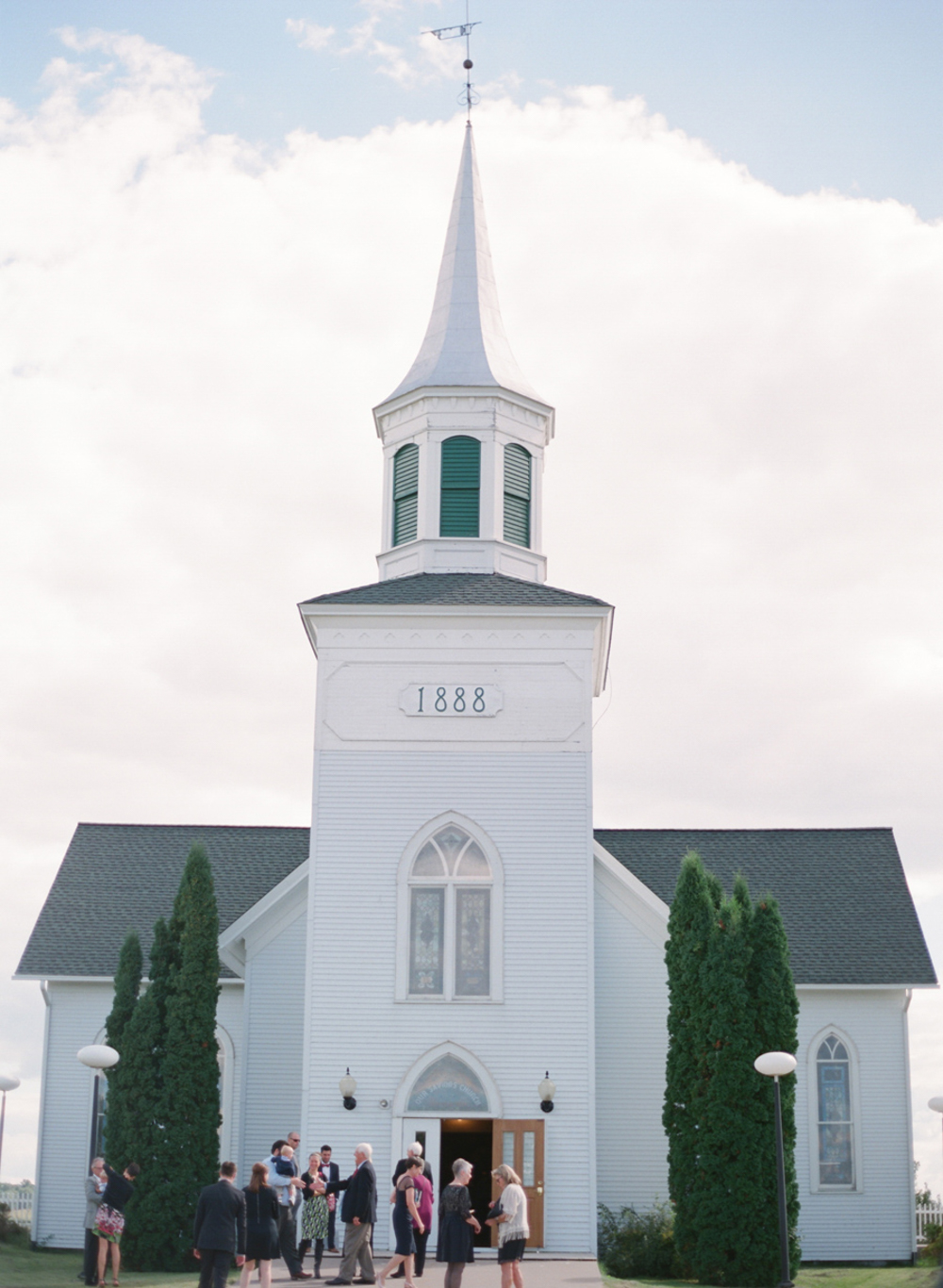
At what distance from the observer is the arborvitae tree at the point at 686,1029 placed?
73.3 feet

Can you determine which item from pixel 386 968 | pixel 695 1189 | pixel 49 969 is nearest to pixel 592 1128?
pixel 695 1189

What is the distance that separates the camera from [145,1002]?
23484 millimetres

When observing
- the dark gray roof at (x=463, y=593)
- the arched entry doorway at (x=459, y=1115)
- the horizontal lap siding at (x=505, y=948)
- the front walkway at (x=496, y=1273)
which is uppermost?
the dark gray roof at (x=463, y=593)

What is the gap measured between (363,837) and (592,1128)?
5.92m

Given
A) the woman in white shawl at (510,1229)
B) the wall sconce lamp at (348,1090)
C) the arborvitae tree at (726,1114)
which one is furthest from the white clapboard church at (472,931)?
the woman in white shawl at (510,1229)

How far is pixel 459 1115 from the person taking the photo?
2311 centimetres

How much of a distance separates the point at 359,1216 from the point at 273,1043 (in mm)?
8378

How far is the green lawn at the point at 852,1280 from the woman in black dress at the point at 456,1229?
313cm

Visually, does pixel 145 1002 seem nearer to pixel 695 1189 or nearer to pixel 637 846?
pixel 695 1189

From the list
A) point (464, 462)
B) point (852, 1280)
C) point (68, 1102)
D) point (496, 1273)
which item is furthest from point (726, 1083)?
point (68, 1102)

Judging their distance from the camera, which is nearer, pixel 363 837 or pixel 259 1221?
pixel 259 1221

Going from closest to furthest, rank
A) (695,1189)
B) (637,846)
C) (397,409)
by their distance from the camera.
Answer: (695,1189) < (397,409) < (637,846)

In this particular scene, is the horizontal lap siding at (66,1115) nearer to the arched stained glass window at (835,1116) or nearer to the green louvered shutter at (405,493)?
the green louvered shutter at (405,493)

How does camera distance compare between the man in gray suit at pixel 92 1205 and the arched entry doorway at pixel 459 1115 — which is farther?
the arched entry doorway at pixel 459 1115
